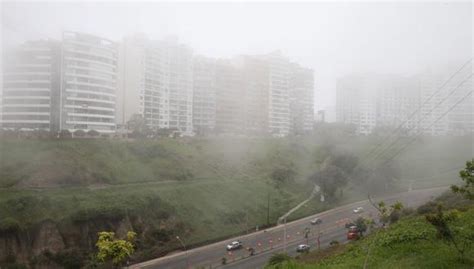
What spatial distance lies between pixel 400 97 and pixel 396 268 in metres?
20.3

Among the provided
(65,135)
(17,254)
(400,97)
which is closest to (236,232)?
(17,254)

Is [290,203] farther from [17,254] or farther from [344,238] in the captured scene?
[17,254]

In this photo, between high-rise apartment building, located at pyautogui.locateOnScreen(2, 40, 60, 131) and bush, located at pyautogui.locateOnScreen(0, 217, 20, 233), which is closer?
bush, located at pyautogui.locateOnScreen(0, 217, 20, 233)

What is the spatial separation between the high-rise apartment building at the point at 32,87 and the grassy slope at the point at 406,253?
12073mm

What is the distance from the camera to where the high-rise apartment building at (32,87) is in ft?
45.7

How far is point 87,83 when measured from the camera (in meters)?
15.4

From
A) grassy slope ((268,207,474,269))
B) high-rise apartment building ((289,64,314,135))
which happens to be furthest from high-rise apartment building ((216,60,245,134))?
grassy slope ((268,207,474,269))

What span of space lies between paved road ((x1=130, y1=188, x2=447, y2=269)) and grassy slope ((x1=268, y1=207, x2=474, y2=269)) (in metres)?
3.60

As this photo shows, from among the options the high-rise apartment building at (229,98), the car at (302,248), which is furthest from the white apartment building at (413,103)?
the car at (302,248)

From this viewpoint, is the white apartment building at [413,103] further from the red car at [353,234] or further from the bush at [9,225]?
→ the bush at [9,225]

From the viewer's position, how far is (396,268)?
4.76 meters

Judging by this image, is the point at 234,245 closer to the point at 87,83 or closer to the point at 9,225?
the point at 9,225

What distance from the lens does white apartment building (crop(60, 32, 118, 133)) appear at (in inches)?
587

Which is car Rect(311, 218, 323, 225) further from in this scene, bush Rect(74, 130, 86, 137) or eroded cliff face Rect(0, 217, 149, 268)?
bush Rect(74, 130, 86, 137)
